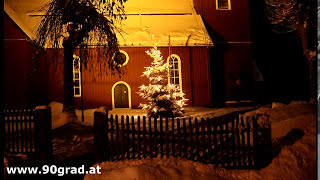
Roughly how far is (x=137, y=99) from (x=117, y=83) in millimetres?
1685

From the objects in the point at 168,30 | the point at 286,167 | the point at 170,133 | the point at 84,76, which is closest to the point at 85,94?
the point at 84,76

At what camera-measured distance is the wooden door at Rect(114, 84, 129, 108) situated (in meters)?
15.5

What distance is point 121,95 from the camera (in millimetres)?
15523

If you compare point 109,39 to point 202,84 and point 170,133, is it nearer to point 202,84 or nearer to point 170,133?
point 170,133

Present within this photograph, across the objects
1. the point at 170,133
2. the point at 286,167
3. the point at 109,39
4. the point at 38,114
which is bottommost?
the point at 286,167

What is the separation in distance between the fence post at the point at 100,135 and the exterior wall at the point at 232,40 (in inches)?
509

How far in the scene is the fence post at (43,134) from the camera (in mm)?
6145

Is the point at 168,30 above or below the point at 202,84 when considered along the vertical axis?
above

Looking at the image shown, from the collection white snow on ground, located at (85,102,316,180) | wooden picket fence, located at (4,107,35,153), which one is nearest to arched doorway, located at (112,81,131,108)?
wooden picket fence, located at (4,107,35,153)

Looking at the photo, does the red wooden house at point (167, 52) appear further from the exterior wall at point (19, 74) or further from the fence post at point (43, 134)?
the fence post at point (43, 134)

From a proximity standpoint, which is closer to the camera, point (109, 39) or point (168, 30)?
point (109, 39)

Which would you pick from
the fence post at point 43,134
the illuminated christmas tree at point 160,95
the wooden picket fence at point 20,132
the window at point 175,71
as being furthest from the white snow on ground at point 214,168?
the window at point 175,71

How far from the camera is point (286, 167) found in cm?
468

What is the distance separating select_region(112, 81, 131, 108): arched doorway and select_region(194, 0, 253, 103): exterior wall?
6.40m
